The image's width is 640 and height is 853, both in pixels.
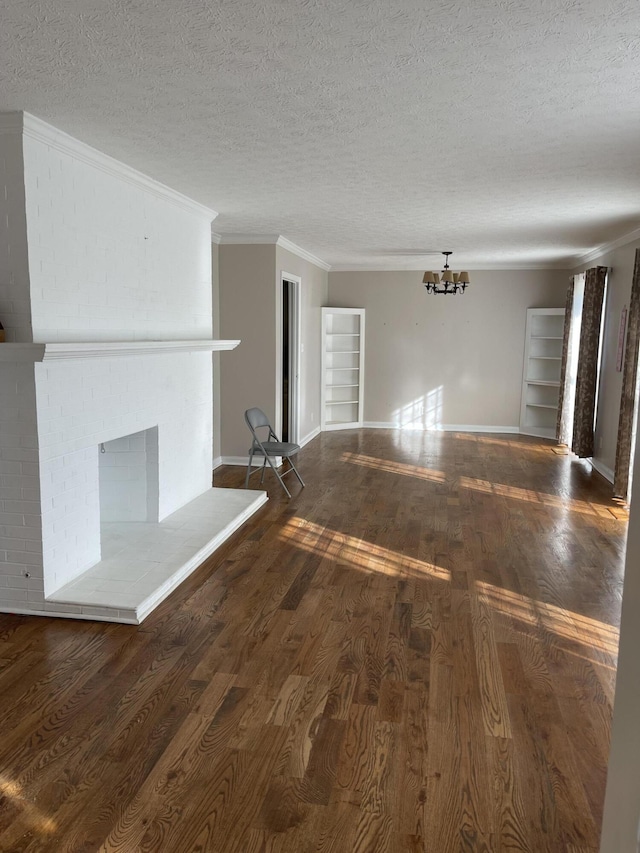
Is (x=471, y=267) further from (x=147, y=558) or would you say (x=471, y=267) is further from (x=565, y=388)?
(x=147, y=558)

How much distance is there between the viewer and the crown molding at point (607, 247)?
21.0 feet

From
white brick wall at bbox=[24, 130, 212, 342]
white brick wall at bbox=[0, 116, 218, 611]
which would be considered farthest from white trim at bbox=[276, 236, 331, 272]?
white brick wall at bbox=[0, 116, 218, 611]

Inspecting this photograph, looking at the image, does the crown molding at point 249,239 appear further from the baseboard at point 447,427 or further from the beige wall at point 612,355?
the baseboard at point 447,427

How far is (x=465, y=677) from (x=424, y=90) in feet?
8.32

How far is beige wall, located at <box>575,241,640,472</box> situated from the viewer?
677 centimetres

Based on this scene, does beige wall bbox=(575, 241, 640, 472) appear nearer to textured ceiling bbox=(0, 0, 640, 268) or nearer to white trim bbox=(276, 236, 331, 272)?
textured ceiling bbox=(0, 0, 640, 268)

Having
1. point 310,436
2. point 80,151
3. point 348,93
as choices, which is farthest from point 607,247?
point 80,151

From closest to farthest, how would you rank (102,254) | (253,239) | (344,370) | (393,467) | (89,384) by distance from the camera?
(89,384)
(102,254)
(253,239)
(393,467)
(344,370)

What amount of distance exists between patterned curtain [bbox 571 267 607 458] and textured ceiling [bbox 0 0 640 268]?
103 inches

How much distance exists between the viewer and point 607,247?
7.48m

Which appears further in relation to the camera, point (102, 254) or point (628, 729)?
point (102, 254)

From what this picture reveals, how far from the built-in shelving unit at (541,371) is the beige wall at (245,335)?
4.55 m

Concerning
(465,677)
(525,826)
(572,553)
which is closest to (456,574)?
(572,553)

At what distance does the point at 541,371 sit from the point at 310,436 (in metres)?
3.62
